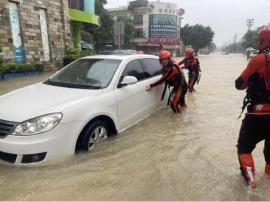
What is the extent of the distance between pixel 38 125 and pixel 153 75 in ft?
9.52

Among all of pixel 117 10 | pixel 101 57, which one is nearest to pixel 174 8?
pixel 117 10

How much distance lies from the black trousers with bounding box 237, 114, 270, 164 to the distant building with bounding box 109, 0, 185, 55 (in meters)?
55.4

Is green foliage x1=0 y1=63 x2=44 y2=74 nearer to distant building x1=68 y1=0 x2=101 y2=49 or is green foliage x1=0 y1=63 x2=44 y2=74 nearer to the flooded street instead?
distant building x1=68 y1=0 x2=101 y2=49

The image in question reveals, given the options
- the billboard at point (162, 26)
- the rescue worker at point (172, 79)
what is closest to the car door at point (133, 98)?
the rescue worker at point (172, 79)

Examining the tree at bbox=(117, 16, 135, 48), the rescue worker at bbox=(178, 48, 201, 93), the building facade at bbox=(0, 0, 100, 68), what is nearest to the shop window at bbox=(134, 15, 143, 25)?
the tree at bbox=(117, 16, 135, 48)

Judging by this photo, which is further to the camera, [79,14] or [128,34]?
[128,34]

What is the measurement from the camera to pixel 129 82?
4.48 meters

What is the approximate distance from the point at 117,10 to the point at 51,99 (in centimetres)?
6329

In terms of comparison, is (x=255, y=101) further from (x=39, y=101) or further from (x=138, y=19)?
(x=138, y=19)

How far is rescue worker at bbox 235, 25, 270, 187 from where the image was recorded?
274 centimetres

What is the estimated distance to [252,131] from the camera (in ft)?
9.91

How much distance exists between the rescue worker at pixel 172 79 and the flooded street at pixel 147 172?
1.00 meters

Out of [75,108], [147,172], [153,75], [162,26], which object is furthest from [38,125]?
[162,26]

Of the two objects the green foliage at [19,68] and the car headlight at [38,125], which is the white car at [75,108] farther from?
the green foliage at [19,68]
